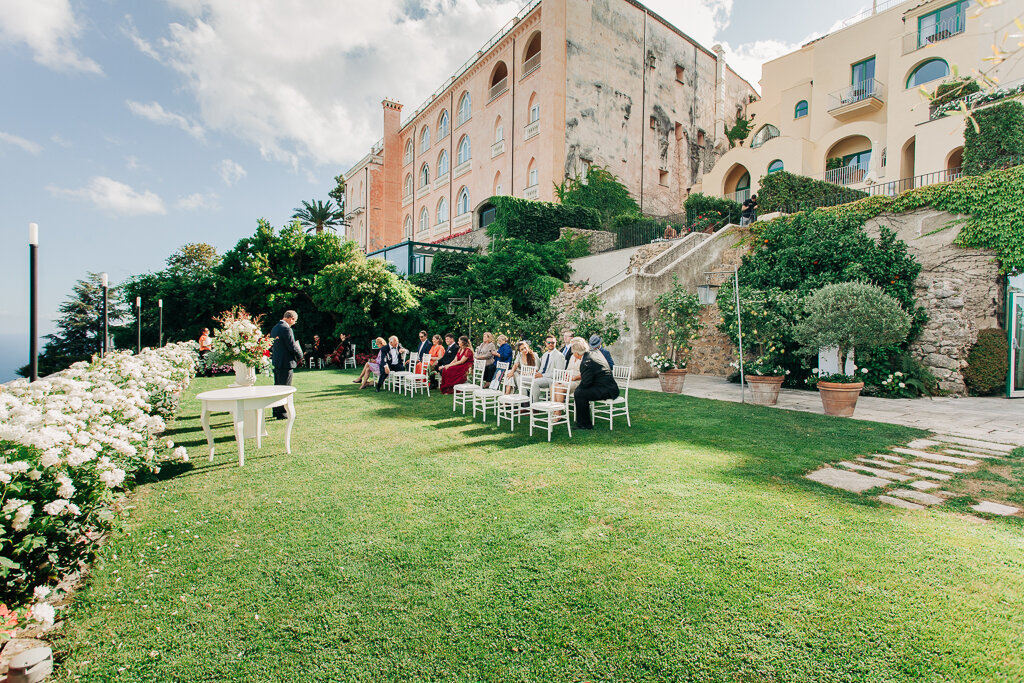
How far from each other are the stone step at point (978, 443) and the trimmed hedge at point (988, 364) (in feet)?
18.1

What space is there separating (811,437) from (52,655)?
760 centimetres

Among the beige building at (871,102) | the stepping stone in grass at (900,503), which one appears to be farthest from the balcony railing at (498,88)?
the stepping stone in grass at (900,503)

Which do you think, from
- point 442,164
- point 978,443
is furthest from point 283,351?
point 442,164

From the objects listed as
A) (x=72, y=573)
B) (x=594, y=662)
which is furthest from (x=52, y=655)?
(x=594, y=662)

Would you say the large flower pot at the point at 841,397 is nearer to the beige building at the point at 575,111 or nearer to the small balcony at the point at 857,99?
the beige building at the point at 575,111

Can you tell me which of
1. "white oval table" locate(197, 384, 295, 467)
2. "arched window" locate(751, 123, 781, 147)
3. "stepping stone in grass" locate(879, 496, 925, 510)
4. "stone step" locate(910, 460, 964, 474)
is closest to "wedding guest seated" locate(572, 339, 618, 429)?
"stepping stone in grass" locate(879, 496, 925, 510)

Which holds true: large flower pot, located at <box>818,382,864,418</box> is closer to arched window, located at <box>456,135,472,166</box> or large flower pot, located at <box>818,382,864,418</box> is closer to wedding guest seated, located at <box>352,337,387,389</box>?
wedding guest seated, located at <box>352,337,387,389</box>

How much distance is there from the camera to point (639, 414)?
793cm

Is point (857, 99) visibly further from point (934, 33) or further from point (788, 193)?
point (788, 193)

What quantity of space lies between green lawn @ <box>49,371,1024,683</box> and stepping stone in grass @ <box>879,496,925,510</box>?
14cm

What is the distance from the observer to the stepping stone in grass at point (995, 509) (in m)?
3.78

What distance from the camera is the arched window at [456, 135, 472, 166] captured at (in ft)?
96.3

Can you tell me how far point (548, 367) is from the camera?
25.1 ft

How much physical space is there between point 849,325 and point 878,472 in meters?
4.01
